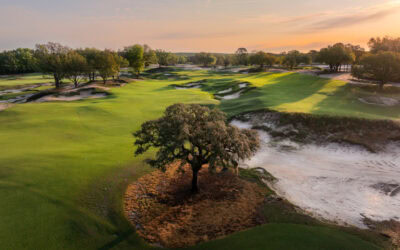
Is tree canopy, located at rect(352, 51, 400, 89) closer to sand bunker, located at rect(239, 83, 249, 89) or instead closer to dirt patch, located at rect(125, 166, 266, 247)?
sand bunker, located at rect(239, 83, 249, 89)

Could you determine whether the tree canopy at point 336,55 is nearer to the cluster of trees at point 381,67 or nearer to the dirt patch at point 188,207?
the cluster of trees at point 381,67

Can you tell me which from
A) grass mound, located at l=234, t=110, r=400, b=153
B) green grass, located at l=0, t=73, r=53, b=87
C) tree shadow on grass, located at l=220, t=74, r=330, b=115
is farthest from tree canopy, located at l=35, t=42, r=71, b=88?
grass mound, located at l=234, t=110, r=400, b=153

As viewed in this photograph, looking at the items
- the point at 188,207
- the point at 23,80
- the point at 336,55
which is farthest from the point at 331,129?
the point at 23,80

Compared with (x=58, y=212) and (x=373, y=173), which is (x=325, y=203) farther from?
(x=58, y=212)

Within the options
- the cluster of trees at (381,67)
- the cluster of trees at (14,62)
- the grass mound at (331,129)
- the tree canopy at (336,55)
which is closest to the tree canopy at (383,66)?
the cluster of trees at (381,67)

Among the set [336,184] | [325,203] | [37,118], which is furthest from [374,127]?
[37,118]
